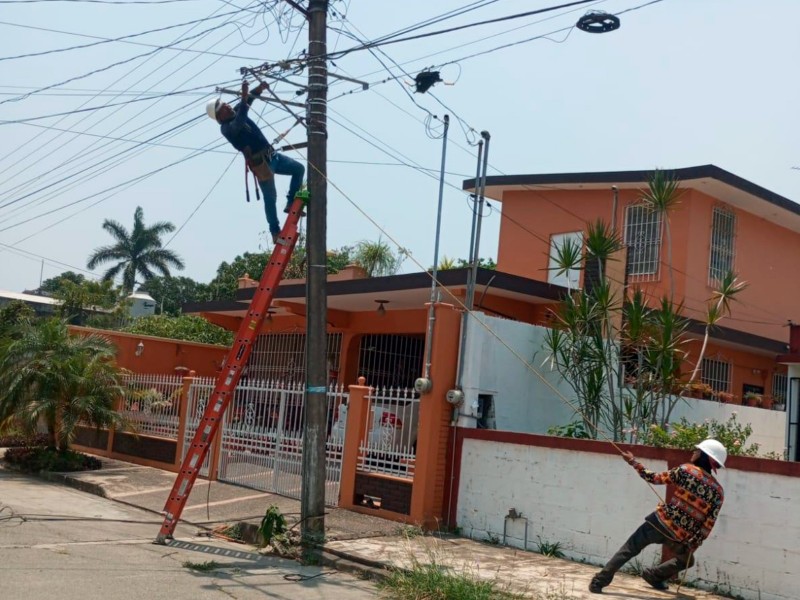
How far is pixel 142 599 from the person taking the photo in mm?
7434

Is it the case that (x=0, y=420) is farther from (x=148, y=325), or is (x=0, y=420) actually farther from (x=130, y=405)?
(x=148, y=325)

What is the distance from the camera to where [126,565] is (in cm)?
887

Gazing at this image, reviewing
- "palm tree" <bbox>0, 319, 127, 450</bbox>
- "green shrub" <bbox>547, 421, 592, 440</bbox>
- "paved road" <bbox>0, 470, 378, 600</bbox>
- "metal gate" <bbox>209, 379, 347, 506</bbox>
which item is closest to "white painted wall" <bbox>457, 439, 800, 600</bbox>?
"green shrub" <bbox>547, 421, 592, 440</bbox>

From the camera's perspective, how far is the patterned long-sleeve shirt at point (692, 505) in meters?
8.34

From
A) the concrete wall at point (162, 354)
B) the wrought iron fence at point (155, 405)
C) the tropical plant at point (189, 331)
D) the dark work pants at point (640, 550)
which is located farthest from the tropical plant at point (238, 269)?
the dark work pants at point (640, 550)

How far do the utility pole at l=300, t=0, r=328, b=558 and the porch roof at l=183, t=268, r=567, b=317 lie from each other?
339 cm

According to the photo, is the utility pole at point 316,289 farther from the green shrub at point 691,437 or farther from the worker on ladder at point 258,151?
the green shrub at point 691,437

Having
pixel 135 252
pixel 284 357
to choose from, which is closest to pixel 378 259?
pixel 284 357

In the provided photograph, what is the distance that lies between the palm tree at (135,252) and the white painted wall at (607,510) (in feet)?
153

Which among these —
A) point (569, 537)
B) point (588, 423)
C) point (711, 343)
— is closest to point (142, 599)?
point (569, 537)

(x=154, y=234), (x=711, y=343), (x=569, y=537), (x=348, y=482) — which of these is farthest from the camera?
(x=154, y=234)

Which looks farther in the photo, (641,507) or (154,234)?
(154,234)

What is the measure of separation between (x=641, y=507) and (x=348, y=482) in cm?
443

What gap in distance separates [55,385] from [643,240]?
12.1 metres
